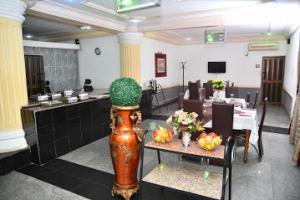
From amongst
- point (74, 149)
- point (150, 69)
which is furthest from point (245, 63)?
point (74, 149)

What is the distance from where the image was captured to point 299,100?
3.73m

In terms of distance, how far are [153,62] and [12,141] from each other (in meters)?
4.98

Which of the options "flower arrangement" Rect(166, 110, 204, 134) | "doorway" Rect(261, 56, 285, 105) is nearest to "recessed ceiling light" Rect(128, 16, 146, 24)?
"flower arrangement" Rect(166, 110, 204, 134)

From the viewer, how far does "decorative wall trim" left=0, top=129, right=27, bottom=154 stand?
10.2ft

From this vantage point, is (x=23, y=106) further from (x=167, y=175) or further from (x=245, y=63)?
(x=245, y=63)

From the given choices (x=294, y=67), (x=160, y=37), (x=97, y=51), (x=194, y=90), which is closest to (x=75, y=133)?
(x=194, y=90)

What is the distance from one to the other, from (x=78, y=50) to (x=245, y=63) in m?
6.08

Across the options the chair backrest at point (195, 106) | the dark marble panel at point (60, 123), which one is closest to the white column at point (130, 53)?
the dark marble panel at point (60, 123)

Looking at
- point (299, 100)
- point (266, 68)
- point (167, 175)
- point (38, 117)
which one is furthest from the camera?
point (266, 68)

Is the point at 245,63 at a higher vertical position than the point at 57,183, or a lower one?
higher

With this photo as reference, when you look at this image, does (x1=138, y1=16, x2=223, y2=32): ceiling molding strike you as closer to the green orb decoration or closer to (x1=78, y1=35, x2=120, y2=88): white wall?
(x1=78, y1=35, x2=120, y2=88): white wall

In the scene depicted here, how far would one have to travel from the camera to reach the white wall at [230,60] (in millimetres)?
8098

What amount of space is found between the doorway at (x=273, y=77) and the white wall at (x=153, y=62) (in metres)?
3.30

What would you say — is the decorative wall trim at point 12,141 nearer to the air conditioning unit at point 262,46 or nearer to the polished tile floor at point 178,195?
the polished tile floor at point 178,195
